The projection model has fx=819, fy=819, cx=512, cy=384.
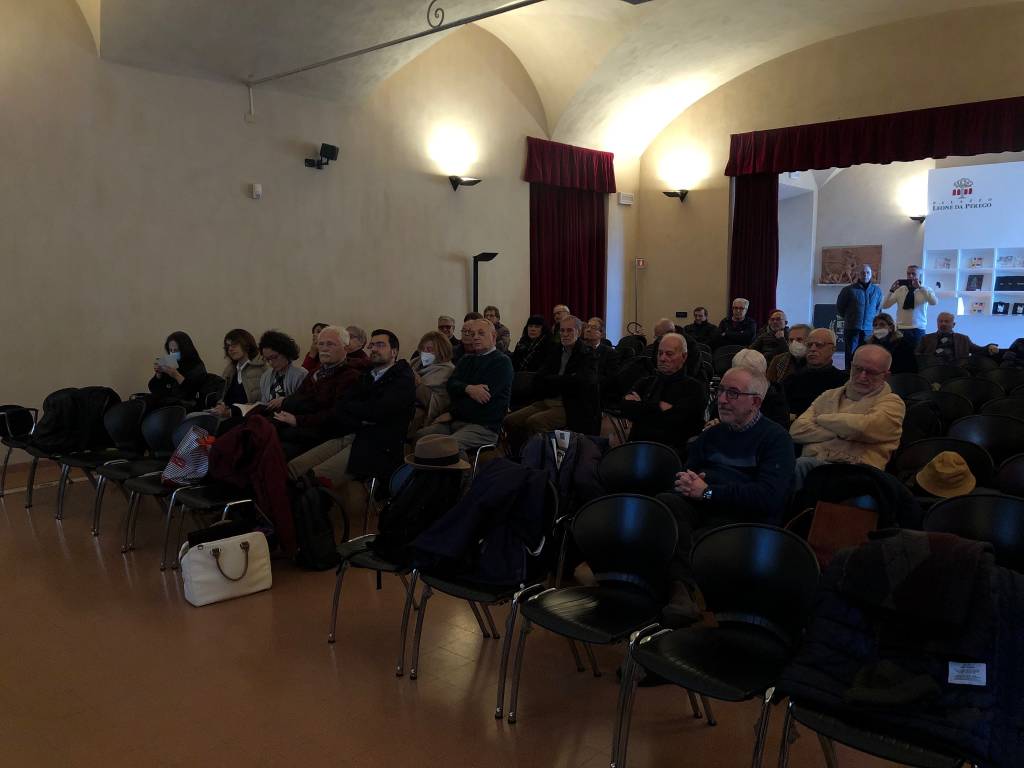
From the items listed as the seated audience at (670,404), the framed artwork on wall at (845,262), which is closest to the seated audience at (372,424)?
the seated audience at (670,404)

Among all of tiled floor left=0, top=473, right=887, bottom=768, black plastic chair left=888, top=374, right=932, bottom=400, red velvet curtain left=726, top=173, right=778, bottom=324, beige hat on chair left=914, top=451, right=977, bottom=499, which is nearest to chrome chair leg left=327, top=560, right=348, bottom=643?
tiled floor left=0, top=473, right=887, bottom=768

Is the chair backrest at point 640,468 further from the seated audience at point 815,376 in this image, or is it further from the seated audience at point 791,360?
the seated audience at point 791,360

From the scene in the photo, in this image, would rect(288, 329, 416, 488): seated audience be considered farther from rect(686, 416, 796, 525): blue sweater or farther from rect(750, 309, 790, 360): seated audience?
rect(750, 309, 790, 360): seated audience

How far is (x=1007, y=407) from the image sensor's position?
4.93 m

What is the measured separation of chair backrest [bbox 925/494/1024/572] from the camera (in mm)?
2600

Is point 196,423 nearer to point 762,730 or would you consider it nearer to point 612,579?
point 612,579

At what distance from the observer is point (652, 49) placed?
10570 millimetres

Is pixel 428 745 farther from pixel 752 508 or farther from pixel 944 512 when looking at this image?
pixel 944 512

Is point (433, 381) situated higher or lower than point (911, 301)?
lower

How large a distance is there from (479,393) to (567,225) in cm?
745

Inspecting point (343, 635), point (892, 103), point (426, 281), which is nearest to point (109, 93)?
point (426, 281)

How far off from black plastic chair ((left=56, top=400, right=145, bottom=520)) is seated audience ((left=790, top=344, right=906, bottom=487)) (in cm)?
430

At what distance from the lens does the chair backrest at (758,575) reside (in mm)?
2463

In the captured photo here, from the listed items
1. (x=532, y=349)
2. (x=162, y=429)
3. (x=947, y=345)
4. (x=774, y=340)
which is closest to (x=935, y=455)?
(x=532, y=349)
